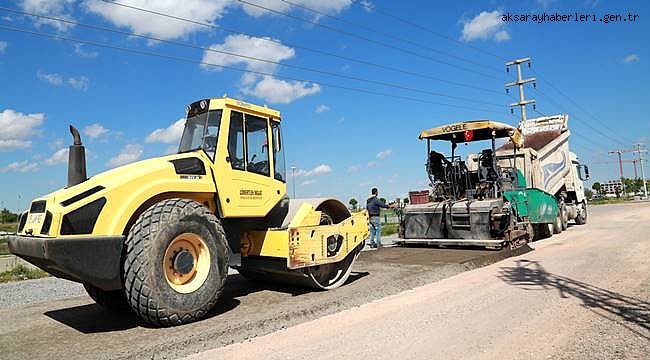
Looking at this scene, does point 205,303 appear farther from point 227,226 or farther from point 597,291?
point 597,291

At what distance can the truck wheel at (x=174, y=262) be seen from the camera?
→ 176 inches

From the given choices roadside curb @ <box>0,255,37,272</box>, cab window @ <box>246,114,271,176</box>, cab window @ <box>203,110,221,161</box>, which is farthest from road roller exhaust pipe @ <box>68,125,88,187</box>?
roadside curb @ <box>0,255,37,272</box>

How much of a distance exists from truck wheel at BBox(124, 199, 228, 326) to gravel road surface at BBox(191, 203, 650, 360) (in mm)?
778

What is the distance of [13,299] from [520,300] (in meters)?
7.96

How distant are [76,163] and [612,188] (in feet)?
304

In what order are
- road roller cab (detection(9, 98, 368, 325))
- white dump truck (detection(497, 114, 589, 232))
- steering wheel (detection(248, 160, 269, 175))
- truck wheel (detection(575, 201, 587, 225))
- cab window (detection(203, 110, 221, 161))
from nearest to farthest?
road roller cab (detection(9, 98, 368, 325))
cab window (detection(203, 110, 221, 161))
steering wheel (detection(248, 160, 269, 175))
white dump truck (detection(497, 114, 589, 232))
truck wheel (detection(575, 201, 587, 225))

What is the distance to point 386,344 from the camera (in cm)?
425

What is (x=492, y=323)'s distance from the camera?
479cm

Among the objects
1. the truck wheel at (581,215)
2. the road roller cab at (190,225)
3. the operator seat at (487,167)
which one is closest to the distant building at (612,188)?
the truck wheel at (581,215)

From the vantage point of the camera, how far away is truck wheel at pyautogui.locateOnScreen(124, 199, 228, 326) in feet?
14.7

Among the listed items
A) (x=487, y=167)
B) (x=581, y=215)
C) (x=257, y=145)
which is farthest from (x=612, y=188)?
(x=257, y=145)

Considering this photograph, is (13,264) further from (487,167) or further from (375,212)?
(487,167)

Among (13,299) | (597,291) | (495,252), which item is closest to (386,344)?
(597,291)

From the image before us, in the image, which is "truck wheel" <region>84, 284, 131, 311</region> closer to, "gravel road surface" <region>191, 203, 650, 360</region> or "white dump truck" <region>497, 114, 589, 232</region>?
"gravel road surface" <region>191, 203, 650, 360</region>
